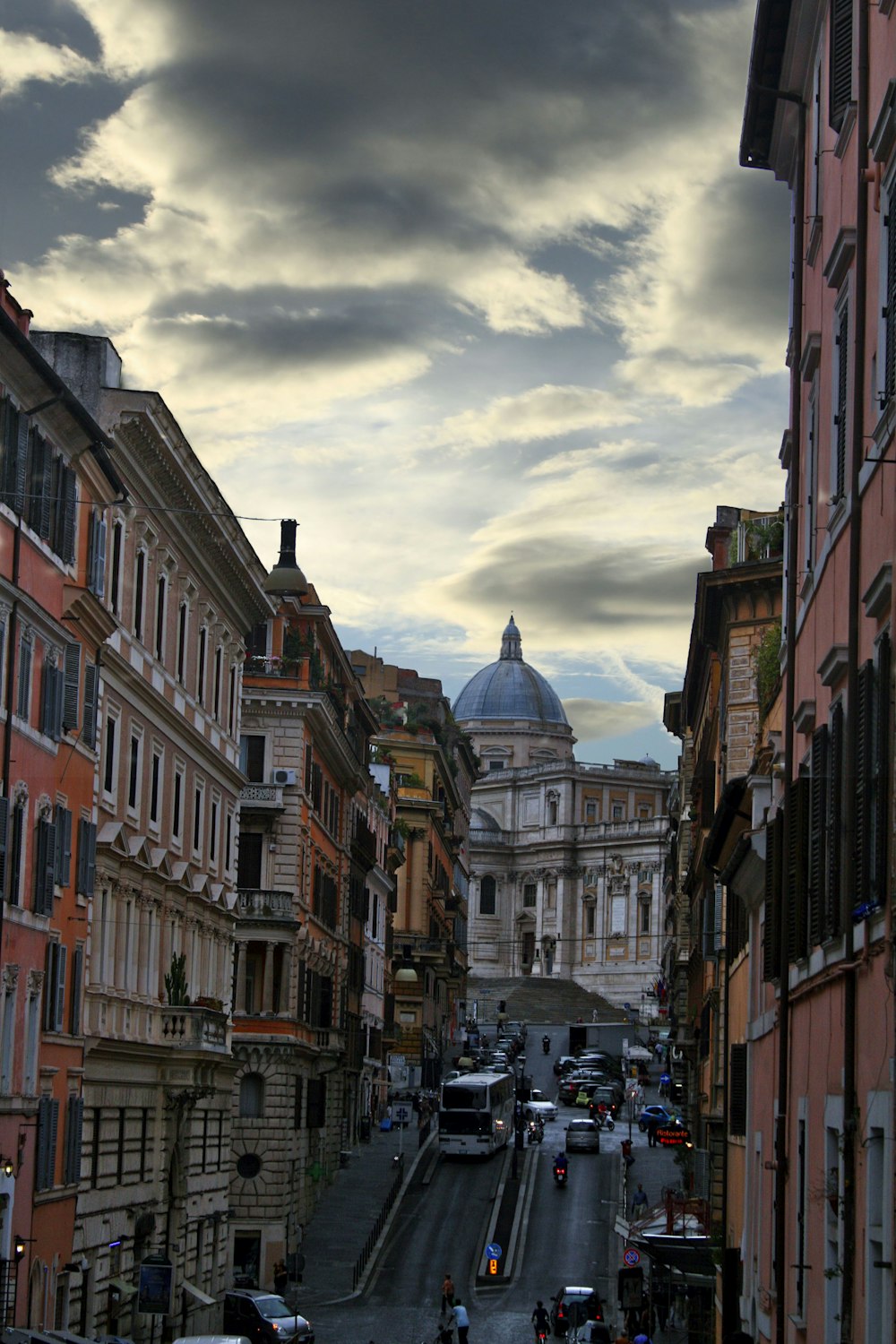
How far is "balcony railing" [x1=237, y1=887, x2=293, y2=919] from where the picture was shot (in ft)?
189

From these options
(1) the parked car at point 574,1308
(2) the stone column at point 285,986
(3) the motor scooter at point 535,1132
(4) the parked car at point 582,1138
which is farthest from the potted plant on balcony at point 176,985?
(3) the motor scooter at point 535,1132

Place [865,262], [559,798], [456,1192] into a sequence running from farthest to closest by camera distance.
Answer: [559,798], [456,1192], [865,262]

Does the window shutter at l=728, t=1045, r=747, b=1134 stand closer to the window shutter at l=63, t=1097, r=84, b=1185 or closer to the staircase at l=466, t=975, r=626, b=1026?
the window shutter at l=63, t=1097, r=84, b=1185

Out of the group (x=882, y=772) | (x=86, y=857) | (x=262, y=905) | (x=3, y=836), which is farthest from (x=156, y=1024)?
(x=882, y=772)

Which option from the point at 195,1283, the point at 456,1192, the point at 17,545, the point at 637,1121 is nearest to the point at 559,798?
the point at 637,1121

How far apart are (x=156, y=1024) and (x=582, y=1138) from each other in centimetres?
4024

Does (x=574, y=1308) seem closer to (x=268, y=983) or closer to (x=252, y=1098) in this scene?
(x=252, y=1098)

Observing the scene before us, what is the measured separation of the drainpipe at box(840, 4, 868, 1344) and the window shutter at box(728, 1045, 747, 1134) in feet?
46.2

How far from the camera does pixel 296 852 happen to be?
5975cm

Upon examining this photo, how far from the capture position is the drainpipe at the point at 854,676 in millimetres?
14398

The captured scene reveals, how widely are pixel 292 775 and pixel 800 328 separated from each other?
133 feet

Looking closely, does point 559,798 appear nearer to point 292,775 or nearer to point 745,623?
point 292,775

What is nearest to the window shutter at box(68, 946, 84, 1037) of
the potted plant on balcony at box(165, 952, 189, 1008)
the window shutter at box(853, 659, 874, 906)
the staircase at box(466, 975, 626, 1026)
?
the potted plant on balcony at box(165, 952, 189, 1008)

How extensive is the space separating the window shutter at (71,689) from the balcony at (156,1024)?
545cm
